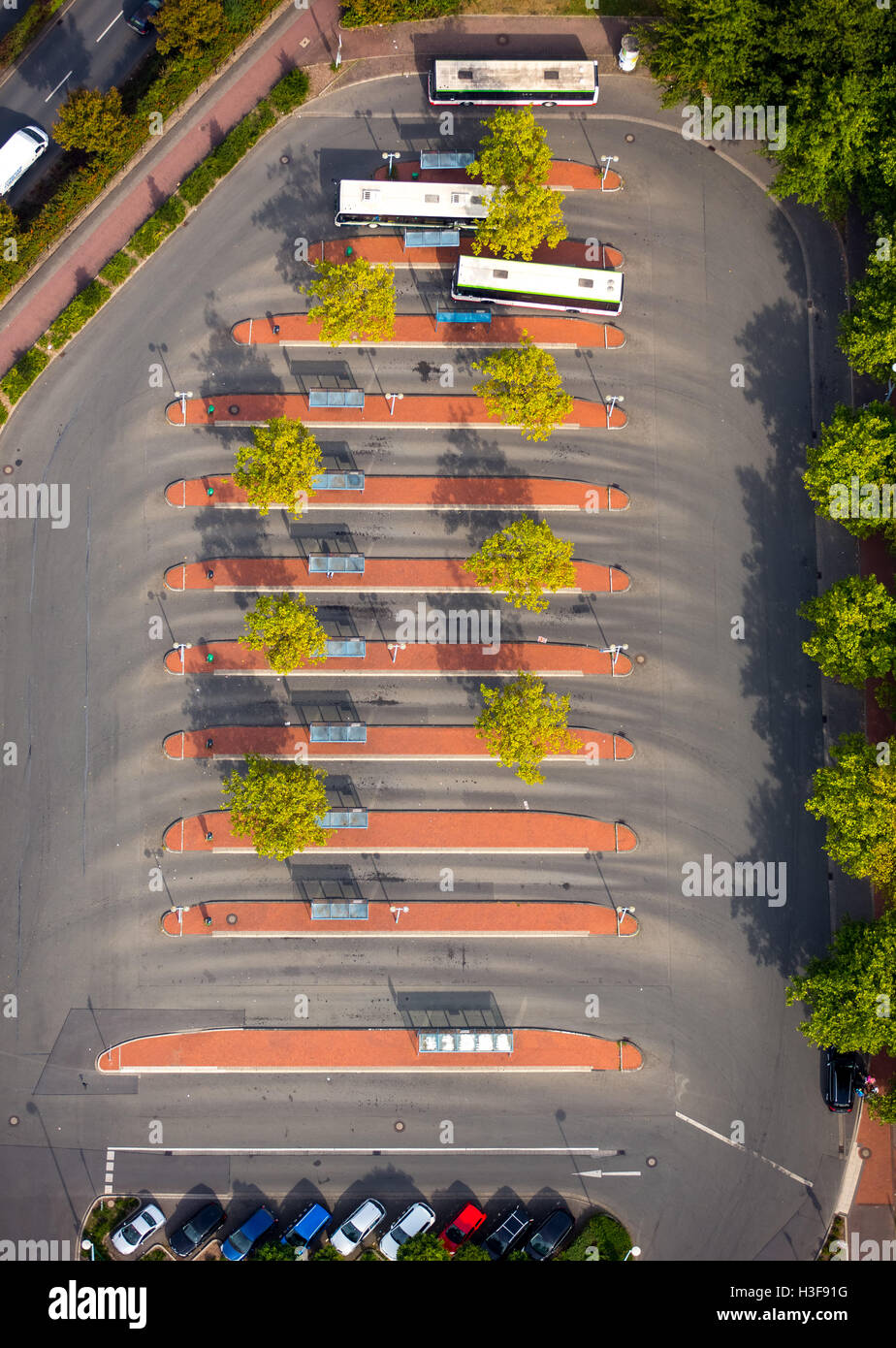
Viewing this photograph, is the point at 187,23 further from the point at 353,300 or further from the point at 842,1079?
the point at 842,1079

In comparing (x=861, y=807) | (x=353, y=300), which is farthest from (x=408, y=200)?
(x=861, y=807)

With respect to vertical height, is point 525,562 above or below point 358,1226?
above

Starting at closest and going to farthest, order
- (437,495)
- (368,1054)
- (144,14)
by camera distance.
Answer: (368,1054), (437,495), (144,14)

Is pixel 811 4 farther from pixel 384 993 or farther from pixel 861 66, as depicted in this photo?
pixel 384 993

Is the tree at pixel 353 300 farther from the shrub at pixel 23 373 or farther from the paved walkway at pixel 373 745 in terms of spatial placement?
the paved walkway at pixel 373 745

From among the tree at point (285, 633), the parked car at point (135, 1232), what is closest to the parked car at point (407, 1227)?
the parked car at point (135, 1232)

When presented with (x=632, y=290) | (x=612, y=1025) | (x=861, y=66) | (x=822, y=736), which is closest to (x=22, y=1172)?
(x=612, y=1025)
